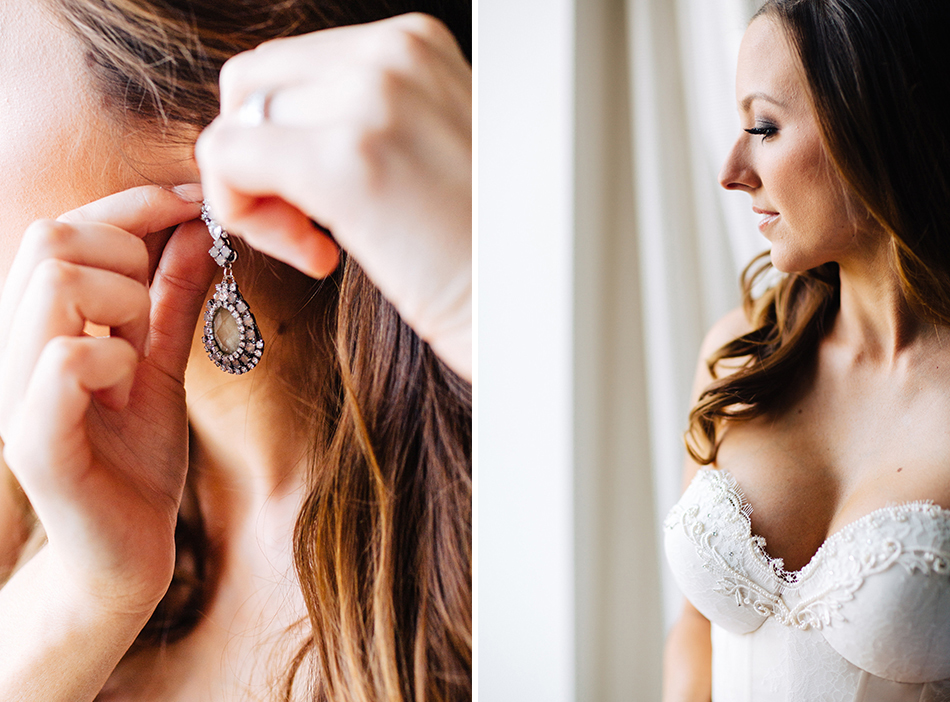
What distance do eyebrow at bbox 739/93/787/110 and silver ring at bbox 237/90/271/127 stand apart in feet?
1.73

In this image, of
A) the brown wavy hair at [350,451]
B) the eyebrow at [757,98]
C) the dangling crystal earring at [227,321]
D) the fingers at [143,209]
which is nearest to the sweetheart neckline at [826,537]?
the brown wavy hair at [350,451]

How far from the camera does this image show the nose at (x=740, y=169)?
737 mm

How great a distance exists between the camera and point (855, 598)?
0.63m

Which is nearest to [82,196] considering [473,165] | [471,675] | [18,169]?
[18,169]

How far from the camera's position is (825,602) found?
2.12ft

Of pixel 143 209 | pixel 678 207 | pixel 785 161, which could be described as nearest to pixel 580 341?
pixel 678 207

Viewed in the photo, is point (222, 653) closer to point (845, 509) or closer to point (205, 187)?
point (205, 187)

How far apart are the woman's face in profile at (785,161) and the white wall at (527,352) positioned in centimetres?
23

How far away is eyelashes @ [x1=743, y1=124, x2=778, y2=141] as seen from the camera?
0.69 metres

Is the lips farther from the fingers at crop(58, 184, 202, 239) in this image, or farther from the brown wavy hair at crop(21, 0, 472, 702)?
the fingers at crop(58, 184, 202, 239)

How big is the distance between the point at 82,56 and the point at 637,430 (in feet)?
2.47

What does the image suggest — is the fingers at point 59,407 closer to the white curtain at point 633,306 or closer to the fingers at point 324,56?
the fingers at point 324,56

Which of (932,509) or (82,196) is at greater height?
(82,196)

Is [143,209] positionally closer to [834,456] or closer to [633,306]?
[633,306]
